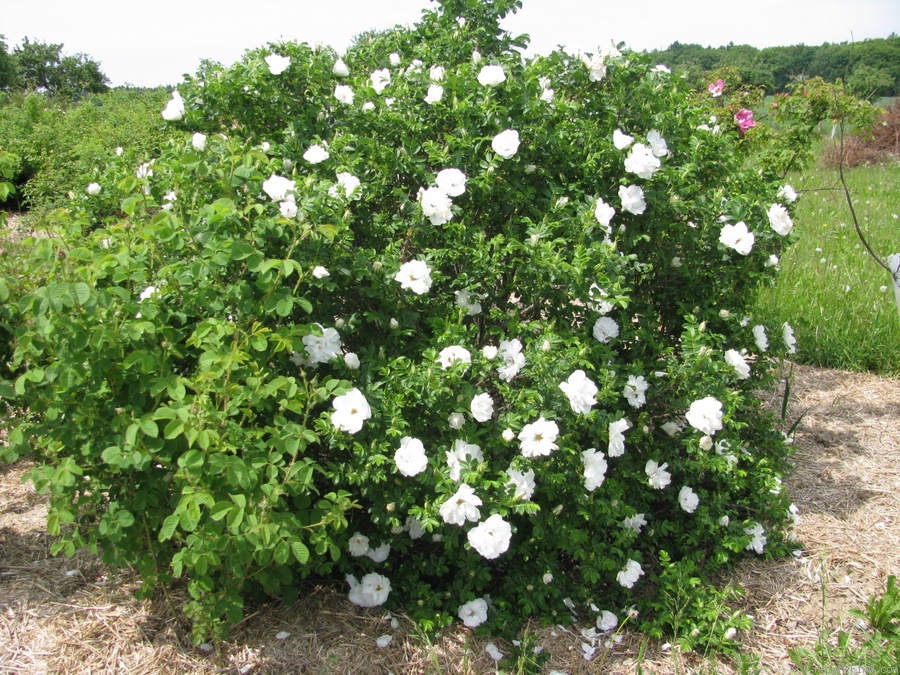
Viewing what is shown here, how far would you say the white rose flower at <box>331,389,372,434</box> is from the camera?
1783mm

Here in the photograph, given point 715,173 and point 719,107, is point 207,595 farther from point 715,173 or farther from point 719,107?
point 719,107

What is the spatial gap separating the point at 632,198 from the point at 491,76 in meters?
0.58

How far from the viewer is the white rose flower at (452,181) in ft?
6.81

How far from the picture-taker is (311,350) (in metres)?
1.95

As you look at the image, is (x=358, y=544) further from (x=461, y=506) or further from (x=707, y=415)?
(x=707, y=415)

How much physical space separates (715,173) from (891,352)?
7.40ft

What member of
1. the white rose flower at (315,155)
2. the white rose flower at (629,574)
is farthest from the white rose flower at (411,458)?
the white rose flower at (315,155)

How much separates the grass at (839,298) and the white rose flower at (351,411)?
1.92 m

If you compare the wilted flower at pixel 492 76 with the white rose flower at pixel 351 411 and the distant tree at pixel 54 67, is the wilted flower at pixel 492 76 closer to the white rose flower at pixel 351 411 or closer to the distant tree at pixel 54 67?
the white rose flower at pixel 351 411

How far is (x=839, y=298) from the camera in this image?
4.52 metres

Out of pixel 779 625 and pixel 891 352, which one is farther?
pixel 891 352

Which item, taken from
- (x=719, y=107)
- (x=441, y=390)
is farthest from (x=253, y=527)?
(x=719, y=107)

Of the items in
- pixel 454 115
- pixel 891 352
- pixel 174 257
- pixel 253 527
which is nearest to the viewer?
pixel 253 527

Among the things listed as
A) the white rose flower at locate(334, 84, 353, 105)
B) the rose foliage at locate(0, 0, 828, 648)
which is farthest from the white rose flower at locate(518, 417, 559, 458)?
the white rose flower at locate(334, 84, 353, 105)
